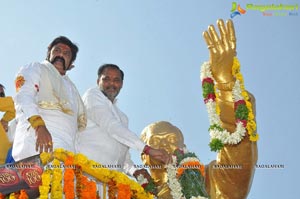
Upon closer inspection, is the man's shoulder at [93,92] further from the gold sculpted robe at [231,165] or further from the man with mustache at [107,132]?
the gold sculpted robe at [231,165]

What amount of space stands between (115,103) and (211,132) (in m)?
1.31

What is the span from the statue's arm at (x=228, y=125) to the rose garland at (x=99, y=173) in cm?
153

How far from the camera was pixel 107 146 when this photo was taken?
6379mm

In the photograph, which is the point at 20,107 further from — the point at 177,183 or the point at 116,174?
the point at 177,183

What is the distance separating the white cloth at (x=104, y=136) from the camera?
6.30m

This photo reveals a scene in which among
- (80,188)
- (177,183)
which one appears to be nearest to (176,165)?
(177,183)

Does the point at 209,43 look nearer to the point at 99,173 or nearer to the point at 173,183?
the point at 173,183

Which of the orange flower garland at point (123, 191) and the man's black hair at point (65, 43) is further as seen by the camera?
the man's black hair at point (65, 43)

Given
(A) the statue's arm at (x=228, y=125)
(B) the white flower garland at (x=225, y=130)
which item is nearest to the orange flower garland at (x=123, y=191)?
(B) the white flower garland at (x=225, y=130)

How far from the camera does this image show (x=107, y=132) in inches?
255

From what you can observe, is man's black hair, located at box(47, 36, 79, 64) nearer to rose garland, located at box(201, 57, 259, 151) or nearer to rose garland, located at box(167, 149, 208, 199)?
rose garland, located at box(201, 57, 259, 151)

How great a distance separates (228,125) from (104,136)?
1.78 metres

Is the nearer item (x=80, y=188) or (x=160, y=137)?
(x=80, y=188)

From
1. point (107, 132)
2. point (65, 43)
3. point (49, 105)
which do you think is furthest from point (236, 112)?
point (49, 105)
